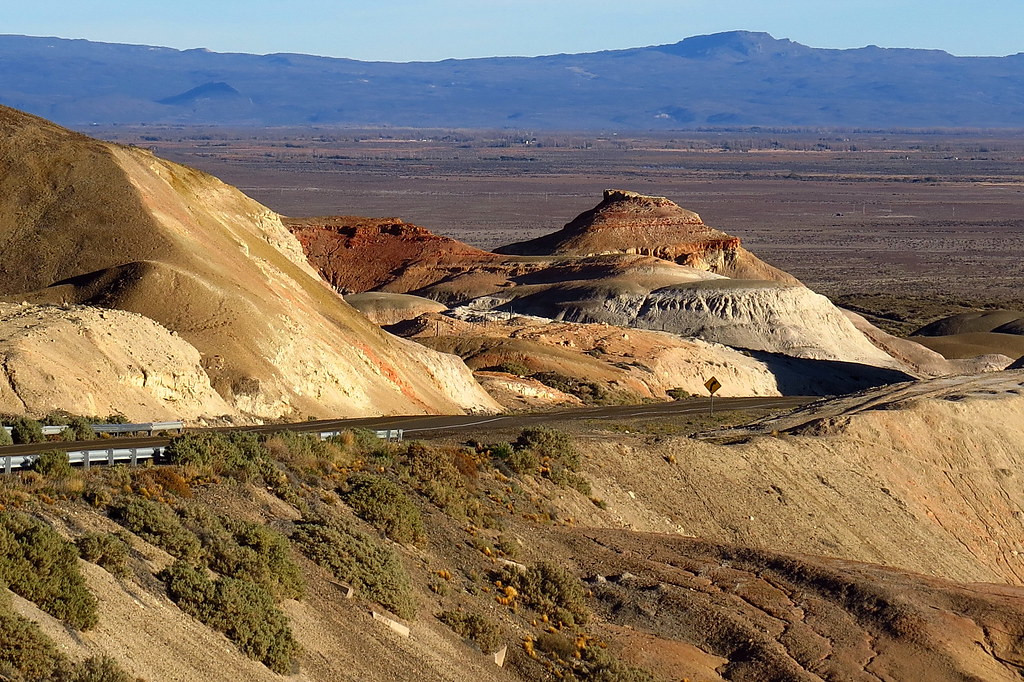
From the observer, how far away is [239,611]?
14062 mm

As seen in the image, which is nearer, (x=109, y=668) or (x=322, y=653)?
(x=109, y=668)

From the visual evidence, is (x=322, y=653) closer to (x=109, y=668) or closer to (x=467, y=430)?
(x=109, y=668)

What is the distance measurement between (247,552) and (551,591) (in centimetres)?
403

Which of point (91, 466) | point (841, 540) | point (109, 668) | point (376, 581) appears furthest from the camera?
point (841, 540)

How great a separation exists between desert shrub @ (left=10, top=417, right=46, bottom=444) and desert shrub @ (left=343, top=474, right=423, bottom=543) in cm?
536

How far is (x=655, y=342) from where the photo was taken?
195ft

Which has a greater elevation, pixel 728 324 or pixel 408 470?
pixel 408 470

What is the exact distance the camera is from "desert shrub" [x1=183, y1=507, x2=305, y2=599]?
14930mm

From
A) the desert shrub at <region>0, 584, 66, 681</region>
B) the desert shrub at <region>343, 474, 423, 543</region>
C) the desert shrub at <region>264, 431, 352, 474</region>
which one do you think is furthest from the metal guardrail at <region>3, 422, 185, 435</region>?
the desert shrub at <region>0, 584, 66, 681</region>

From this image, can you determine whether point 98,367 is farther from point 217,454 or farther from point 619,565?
point 619,565

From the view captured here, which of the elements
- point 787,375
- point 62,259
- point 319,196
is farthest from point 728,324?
point 319,196

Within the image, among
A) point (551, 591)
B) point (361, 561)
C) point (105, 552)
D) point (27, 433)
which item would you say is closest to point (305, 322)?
point (27, 433)

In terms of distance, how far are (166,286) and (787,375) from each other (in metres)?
31.8

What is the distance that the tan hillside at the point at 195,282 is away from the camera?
110 ft
